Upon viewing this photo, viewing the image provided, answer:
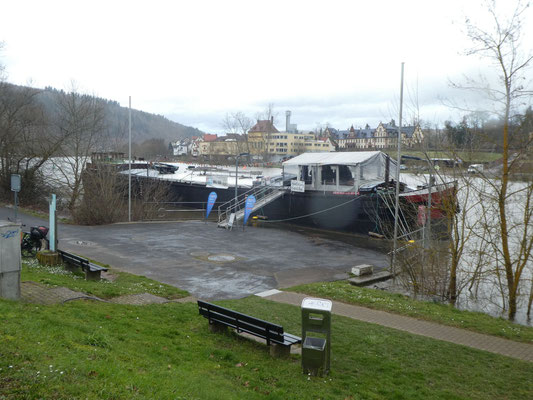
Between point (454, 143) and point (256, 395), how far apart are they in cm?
1139

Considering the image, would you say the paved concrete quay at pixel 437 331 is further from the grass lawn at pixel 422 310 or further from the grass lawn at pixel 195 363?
the grass lawn at pixel 195 363

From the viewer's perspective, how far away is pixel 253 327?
301 inches

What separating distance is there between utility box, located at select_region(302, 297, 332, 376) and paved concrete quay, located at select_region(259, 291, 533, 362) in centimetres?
367

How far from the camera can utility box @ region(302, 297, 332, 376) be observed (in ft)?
21.6

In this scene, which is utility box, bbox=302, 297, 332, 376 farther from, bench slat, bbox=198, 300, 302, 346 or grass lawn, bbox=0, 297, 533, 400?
bench slat, bbox=198, 300, 302, 346

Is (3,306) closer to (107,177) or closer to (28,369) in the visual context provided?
(28,369)

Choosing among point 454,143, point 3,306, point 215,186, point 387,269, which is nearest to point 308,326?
point 3,306

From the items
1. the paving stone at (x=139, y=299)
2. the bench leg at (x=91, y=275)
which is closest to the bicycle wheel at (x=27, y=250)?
the bench leg at (x=91, y=275)

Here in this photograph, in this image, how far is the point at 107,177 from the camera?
29844mm

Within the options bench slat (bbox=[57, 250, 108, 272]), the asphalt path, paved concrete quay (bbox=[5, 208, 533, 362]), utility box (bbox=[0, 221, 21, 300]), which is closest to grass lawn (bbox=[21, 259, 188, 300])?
bench slat (bbox=[57, 250, 108, 272])

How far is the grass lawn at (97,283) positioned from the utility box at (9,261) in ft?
5.39

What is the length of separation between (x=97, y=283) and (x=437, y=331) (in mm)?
8293

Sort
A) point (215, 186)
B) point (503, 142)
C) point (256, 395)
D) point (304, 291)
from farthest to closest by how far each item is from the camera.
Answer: point (215, 186)
point (304, 291)
point (503, 142)
point (256, 395)

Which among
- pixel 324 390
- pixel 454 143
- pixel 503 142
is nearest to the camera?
pixel 324 390
